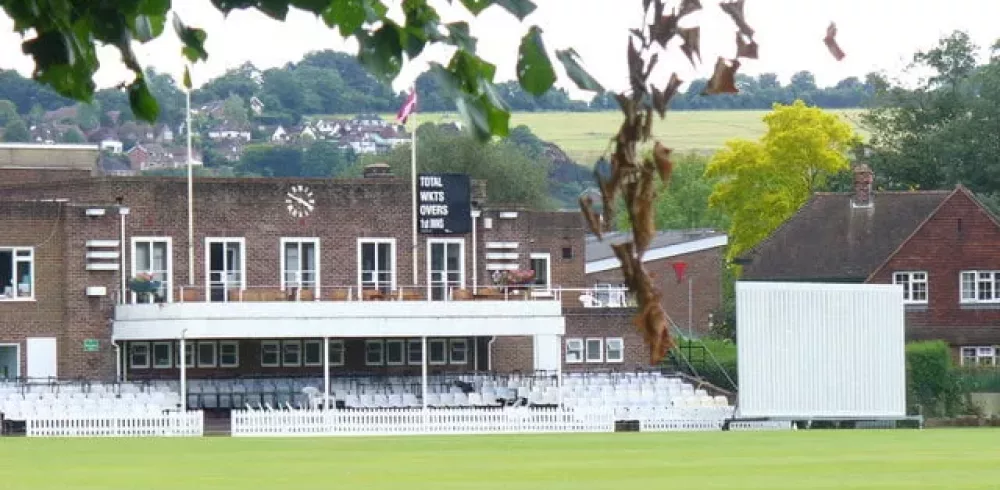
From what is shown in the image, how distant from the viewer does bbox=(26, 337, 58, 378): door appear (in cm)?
5512

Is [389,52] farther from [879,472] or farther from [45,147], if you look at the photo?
[45,147]

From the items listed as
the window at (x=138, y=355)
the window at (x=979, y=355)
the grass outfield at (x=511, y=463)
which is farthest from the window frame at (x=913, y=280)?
the grass outfield at (x=511, y=463)

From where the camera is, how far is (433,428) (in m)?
48.6

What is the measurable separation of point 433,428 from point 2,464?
19574 millimetres

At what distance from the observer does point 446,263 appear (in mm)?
59875

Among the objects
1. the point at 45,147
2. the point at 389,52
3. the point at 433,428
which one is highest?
the point at 45,147

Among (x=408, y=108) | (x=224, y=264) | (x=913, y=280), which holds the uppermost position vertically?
(x=408, y=108)

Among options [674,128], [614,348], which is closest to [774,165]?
[614,348]

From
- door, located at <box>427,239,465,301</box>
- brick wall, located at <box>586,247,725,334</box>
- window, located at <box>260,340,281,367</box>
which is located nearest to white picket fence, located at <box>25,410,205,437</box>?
window, located at <box>260,340,281,367</box>

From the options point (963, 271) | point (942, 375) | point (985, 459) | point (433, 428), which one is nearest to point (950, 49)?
point (963, 271)

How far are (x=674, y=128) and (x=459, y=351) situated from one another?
11241cm

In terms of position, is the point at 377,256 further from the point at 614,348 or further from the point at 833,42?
the point at 833,42

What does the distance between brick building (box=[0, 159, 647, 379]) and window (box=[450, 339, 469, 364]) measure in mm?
37

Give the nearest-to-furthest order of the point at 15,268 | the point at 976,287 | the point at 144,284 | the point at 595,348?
the point at 144,284, the point at 15,268, the point at 595,348, the point at 976,287
